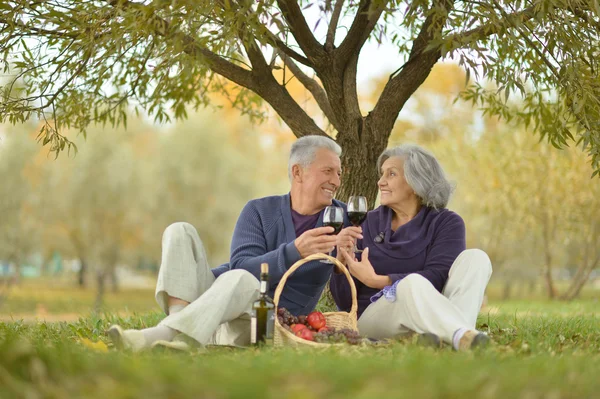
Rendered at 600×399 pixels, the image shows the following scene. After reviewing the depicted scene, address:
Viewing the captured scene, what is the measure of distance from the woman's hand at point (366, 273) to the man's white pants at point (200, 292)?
0.65m

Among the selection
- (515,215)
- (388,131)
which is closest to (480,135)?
(515,215)

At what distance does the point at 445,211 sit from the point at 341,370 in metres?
2.75

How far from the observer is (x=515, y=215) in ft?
57.3

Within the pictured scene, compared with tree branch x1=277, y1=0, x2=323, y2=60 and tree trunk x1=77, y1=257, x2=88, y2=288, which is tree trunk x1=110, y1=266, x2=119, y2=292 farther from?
tree branch x1=277, y1=0, x2=323, y2=60

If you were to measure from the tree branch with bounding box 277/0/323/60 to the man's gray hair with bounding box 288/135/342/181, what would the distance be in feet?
5.73

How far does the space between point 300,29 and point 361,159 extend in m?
1.35

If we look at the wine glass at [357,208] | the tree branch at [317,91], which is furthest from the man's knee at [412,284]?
the tree branch at [317,91]

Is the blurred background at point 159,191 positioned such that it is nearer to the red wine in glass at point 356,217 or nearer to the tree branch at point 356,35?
the tree branch at point 356,35

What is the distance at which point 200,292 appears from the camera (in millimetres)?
4660

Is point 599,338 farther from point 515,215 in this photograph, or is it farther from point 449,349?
point 515,215

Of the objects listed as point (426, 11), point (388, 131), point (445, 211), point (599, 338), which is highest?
point (426, 11)

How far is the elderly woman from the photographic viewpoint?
4.33m

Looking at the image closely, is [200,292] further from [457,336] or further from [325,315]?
[457,336]

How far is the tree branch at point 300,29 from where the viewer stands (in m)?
6.75
